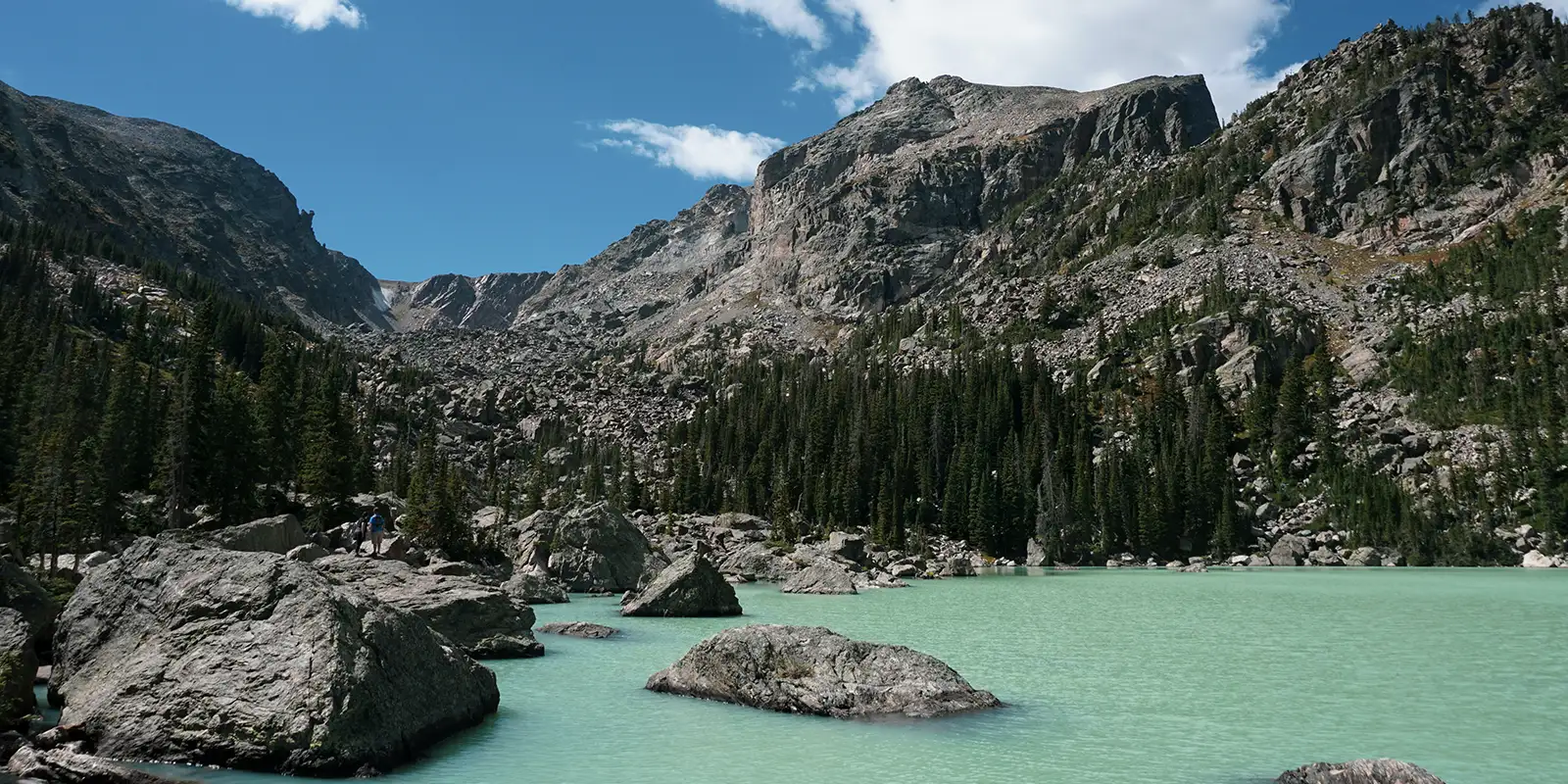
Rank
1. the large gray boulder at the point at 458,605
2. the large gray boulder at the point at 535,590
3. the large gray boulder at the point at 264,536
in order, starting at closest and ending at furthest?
the large gray boulder at the point at 458,605, the large gray boulder at the point at 264,536, the large gray boulder at the point at 535,590

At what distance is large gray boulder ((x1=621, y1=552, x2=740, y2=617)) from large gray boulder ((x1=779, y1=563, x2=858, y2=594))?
44.7ft

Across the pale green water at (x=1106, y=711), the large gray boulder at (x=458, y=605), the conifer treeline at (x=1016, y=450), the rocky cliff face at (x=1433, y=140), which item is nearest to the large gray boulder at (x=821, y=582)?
the pale green water at (x=1106, y=711)

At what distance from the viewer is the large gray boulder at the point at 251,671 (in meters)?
11.7

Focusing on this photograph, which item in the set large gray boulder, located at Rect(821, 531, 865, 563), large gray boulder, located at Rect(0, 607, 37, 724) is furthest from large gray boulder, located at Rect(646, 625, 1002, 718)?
large gray boulder, located at Rect(821, 531, 865, 563)

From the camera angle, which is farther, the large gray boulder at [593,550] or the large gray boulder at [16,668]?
the large gray boulder at [593,550]

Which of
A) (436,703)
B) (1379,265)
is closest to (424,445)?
(436,703)

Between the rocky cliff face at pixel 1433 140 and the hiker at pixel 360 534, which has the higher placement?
the rocky cliff face at pixel 1433 140

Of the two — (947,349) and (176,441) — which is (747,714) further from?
(947,349)

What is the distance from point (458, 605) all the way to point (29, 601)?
914cm

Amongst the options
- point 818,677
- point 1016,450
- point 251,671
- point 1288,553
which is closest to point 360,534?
point 251,671

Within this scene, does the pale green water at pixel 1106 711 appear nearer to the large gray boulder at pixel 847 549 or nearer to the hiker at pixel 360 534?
the hiker at pixel 360 534

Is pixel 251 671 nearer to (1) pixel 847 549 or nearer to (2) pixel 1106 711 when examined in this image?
(2) pixel 1106 711

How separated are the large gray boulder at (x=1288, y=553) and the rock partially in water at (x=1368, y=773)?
84.8m

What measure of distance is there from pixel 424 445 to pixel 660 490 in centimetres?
2965
